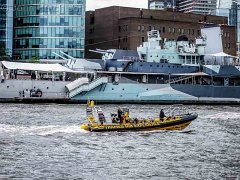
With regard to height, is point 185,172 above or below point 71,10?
below

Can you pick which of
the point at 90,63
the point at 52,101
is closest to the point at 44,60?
the point at 90,63

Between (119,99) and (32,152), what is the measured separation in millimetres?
60197

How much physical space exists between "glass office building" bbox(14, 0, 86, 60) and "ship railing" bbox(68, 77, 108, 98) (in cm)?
3815

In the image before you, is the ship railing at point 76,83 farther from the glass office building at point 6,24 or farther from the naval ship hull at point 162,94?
the glass office building at point 6,24

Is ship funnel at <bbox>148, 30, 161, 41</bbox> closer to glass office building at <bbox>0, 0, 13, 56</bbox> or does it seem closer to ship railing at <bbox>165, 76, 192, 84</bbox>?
ship railing at <bbox>165, 76, 192, 84</bbox>

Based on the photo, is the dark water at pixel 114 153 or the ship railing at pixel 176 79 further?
the ship railing at pixel 176 79

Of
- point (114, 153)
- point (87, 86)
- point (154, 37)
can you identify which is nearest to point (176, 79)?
point (154, 37)

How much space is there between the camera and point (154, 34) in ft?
349

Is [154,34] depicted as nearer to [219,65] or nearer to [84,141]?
[219,65]

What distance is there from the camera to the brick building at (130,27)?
139500 millimetres

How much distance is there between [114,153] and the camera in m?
36.3

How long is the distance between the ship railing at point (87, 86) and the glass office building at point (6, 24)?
140 feet

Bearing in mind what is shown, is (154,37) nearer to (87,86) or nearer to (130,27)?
(87,86)

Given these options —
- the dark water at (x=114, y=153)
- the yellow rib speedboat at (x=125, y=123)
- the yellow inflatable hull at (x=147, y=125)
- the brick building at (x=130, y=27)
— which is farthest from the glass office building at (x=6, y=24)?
the yellow inflatable hull at (x=147, y=125)
